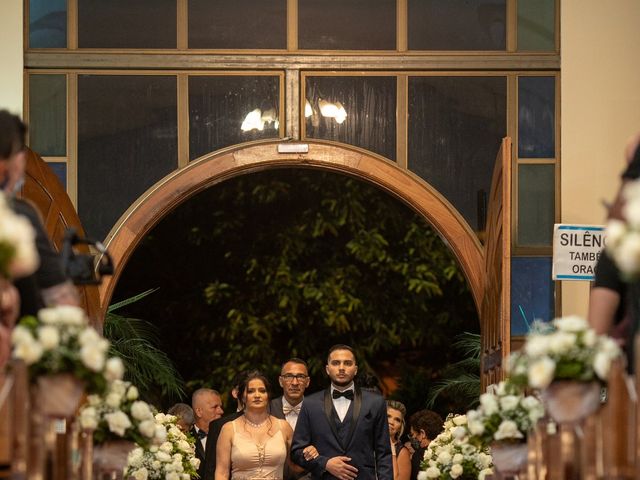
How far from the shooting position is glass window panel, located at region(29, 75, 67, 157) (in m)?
11.4

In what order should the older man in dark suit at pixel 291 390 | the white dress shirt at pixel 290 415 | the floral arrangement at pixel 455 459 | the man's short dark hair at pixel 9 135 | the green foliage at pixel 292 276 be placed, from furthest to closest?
the green foliage at pixel 292 276, the white dress shirt at pixel 290 415, the older man in dark suit at pixel 291 390, the floral arrangement at pixel 455 459, the man's short dark hair at pixel 9 135

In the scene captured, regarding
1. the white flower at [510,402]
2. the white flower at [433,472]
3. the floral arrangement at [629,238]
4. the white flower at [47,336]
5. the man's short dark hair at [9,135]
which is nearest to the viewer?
the floral arrangement at [629,238]

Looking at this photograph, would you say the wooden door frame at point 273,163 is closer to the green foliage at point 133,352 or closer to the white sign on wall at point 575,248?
the white sign on wall at point 575,248

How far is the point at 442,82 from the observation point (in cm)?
1162

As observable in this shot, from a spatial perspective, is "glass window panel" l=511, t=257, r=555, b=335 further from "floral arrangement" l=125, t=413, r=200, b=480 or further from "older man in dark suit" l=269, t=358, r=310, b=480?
"floral arrangement" l=125, t=413, r=200, b=480

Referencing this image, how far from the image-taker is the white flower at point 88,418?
7000 mm

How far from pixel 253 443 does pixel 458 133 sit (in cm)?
285

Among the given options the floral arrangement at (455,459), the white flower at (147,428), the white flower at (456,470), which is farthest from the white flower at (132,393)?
the white flower at (456,470)

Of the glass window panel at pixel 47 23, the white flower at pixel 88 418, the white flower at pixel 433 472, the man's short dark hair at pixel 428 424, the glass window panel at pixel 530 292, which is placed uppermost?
the glass window panel at pixel 47 23

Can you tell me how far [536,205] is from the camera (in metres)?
11.4

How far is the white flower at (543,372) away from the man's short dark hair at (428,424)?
6537 mm

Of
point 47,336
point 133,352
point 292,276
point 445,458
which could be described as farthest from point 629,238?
point 292,276

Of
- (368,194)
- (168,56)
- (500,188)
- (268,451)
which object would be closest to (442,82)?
(500,188)

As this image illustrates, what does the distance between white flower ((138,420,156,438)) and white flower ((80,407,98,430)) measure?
0.33m
